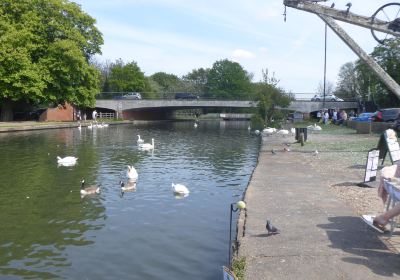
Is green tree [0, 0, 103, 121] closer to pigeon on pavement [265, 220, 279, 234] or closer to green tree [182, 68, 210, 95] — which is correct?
pigeon on pavement [265, 220, 279, 234]

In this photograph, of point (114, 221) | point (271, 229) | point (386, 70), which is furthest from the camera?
point (386, 70)

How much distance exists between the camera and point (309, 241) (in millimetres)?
7227

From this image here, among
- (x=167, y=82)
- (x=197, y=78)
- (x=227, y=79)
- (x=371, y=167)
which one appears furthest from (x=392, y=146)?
(x=197, y=78)

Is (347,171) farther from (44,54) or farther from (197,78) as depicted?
(197,78)

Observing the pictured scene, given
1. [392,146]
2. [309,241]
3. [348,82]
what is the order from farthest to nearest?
1. [348,82]
2. [392,146]
3. [309,241]

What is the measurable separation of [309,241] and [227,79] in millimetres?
117077

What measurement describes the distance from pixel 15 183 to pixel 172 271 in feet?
31.4

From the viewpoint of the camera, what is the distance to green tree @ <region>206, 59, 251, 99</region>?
121 metres

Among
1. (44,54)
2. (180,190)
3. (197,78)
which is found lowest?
(180,190)

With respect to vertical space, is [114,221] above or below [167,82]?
below

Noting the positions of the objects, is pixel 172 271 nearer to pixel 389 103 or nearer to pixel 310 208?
pixel 310 208

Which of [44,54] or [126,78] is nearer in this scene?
[44,54]

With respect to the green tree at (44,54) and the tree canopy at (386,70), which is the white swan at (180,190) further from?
the tree canopy at (386,70)

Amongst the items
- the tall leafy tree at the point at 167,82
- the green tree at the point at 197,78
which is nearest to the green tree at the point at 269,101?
the tall leafy tree at the point at 167,82
